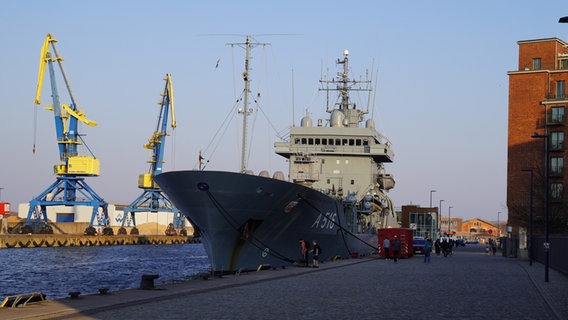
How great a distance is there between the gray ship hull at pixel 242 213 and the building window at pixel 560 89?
39.1 metres

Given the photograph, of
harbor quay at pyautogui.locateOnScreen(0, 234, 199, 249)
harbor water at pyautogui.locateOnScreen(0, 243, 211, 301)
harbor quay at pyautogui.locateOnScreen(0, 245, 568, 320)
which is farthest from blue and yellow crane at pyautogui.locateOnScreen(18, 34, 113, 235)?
harbor quay at pyautogui.locateOnScreen(0, 245, 568, 320)

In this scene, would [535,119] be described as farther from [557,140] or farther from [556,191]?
[556,191]

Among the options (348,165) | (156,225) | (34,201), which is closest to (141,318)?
(348,165)

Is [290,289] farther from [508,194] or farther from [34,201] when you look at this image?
[34,201]

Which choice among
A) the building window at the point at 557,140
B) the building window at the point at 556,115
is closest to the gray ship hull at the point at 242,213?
the building window at the point at 557,140

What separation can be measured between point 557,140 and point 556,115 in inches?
90.8

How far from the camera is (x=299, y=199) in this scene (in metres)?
38.5

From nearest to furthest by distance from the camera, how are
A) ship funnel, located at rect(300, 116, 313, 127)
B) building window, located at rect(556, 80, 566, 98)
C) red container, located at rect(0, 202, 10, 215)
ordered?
ship funnel, located at rect(300, 116, 313, 127) → building window, located at rect(556, 80, 566, 98) → red container, located at rect(0, 202, 10, 215)

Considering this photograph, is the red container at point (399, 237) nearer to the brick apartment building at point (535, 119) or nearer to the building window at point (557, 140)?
the brick apartment building at point (535, 119)

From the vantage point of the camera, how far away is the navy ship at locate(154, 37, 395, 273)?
33.7 metres

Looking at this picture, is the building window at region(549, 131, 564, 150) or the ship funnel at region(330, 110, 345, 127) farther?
the building window at region(549, 131, 564, 150)

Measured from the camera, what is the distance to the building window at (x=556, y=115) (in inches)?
2712

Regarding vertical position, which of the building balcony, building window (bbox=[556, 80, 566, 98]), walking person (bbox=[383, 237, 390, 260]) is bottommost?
walking person (bbox=[383, 237, 390, 260])

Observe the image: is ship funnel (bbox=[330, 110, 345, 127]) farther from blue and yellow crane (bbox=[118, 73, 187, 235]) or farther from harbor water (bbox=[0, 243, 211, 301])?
blue and yellow crane (bbox=[118, 73, 187, 235])
